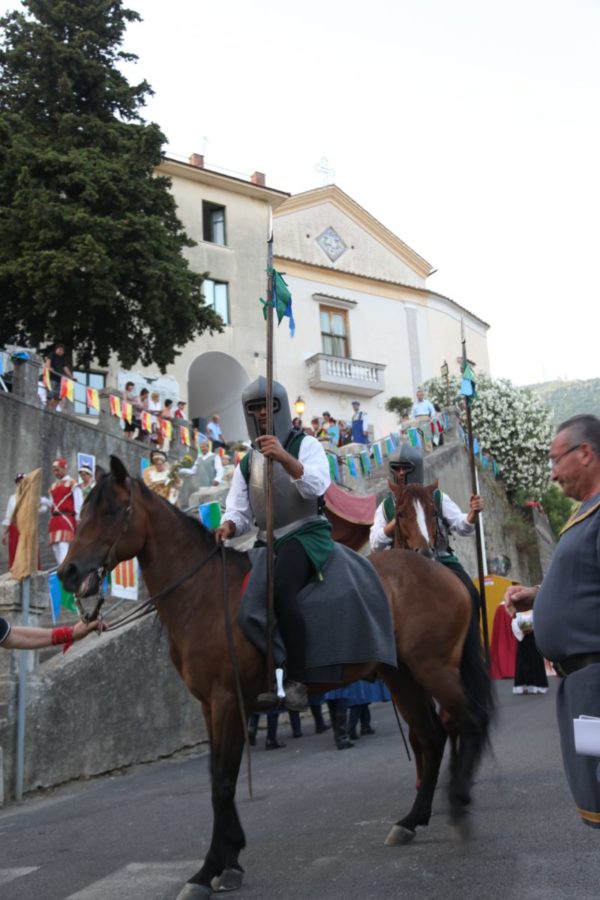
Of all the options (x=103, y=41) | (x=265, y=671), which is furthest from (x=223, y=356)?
(x=265, y=671)

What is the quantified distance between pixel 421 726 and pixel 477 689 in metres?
0.50

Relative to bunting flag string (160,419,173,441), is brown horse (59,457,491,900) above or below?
below

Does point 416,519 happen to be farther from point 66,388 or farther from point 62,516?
point 66,388

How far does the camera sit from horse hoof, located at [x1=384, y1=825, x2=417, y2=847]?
5.76 m

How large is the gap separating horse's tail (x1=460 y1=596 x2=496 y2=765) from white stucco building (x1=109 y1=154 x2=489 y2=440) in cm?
2515

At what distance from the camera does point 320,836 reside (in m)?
6.11

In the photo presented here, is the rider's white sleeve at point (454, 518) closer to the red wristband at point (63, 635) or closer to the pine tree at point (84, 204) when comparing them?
the red wristband at point (63, 635)

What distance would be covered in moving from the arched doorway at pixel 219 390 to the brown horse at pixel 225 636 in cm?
2792

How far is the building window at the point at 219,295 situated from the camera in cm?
3444

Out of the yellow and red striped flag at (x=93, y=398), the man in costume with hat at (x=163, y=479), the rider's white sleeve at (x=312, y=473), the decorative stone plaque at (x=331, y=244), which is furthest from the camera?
the decorative stone plaque at (x=331, y=244)

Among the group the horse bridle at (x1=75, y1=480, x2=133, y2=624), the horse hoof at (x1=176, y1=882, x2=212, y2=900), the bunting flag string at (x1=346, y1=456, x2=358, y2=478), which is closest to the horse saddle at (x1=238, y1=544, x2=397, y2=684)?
the horse bridle at (x1=75, y1=480, x2=133, y2=624)

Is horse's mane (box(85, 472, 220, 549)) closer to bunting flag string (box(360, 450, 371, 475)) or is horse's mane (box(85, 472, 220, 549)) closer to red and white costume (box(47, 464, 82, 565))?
red and white costume (box(47, 464, 82, 565))

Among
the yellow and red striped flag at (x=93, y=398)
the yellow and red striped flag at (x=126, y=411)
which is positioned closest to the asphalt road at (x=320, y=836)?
the yellow and red striped flag at (x=93, y=398)

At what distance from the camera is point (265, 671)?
575 cm
